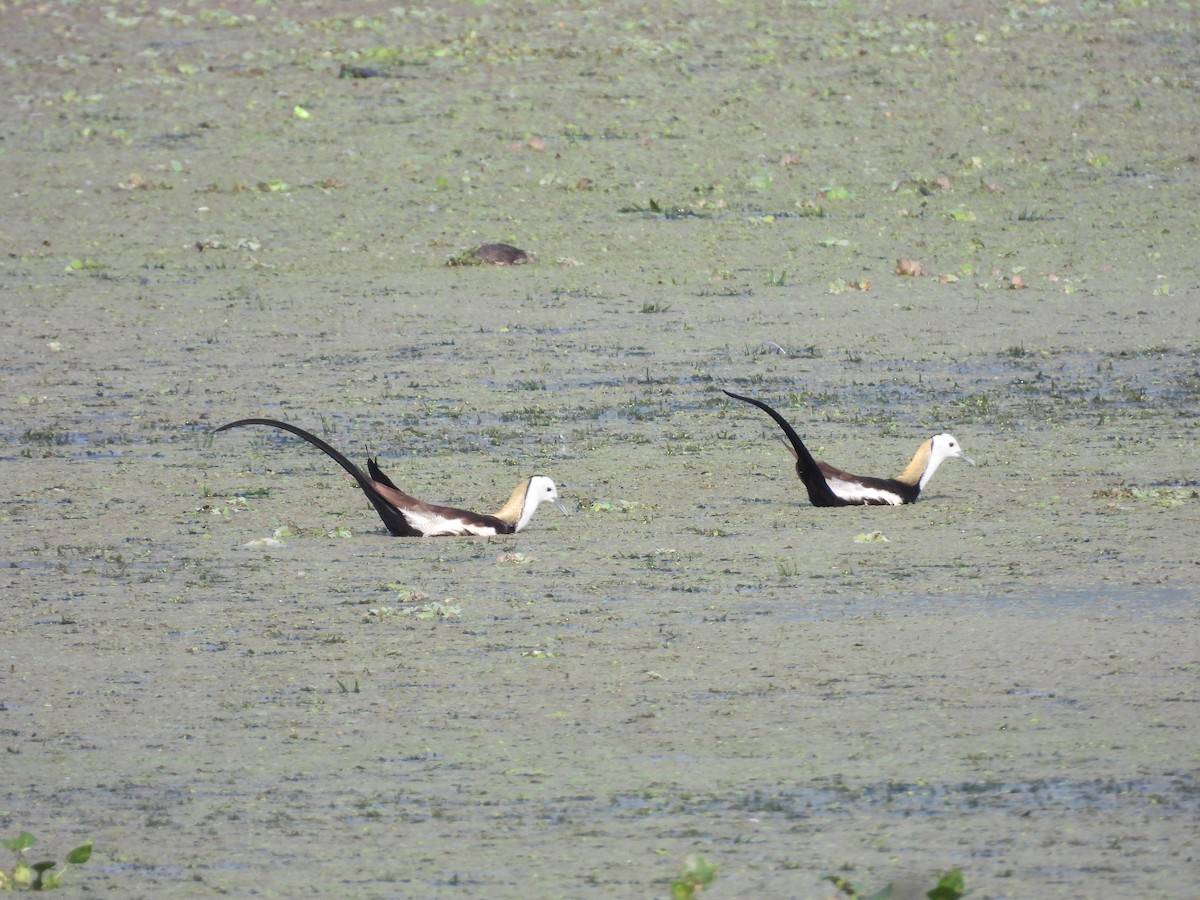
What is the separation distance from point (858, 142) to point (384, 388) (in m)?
5.46

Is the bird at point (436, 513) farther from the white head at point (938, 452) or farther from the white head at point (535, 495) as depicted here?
the white head at point (938, 452)

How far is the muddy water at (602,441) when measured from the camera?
414cm

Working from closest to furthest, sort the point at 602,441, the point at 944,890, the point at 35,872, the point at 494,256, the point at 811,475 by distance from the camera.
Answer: the point at 944,890 → the point at 35,872 → the point at 811,475 → the point at 602,441 → the point at 494,256

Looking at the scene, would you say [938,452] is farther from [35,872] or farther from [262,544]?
[35,872]

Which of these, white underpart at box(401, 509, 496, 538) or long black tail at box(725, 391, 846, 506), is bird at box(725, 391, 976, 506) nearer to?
long black tail at box(725, 391, 846, 506)

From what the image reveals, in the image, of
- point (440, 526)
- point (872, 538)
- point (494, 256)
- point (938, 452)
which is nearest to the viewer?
point (872, 538)

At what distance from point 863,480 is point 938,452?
31cm

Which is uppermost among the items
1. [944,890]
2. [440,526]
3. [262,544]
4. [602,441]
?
[944,890]

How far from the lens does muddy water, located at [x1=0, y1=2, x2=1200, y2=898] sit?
13.6 ft

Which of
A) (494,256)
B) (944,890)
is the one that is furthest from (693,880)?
(494,256)

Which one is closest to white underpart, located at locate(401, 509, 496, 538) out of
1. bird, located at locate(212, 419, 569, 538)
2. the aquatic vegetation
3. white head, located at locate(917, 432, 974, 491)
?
bird, located at locate(212, 419, 569, 538)

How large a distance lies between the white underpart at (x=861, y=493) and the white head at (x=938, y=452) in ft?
0.44

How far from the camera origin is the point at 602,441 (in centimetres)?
794

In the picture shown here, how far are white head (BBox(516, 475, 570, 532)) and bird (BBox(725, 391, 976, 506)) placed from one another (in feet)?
2.18
